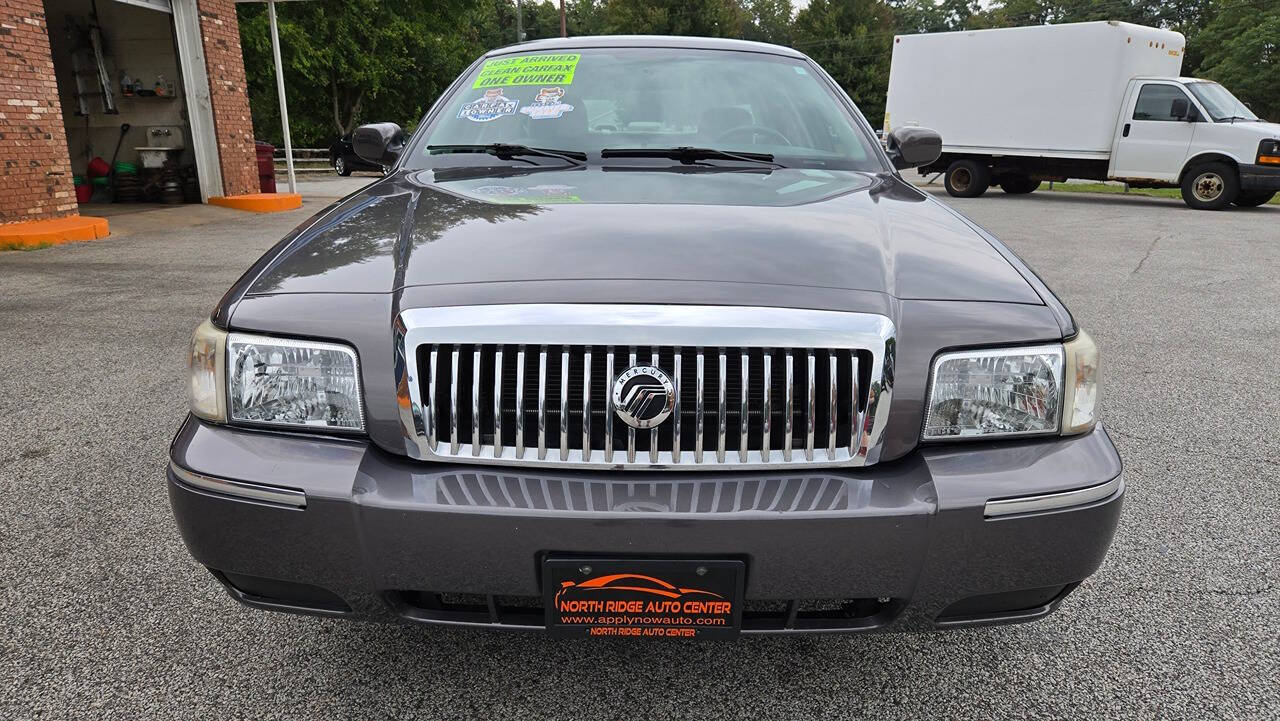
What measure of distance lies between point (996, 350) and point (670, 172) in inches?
48.0

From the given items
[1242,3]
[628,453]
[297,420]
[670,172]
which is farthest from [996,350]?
[1242,3]

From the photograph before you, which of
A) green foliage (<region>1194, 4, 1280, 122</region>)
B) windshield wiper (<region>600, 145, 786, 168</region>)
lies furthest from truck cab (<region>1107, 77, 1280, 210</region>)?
green foliage (<region>1194, 4, 1280, 122</region>)

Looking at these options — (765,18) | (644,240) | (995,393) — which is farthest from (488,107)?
(765,18)

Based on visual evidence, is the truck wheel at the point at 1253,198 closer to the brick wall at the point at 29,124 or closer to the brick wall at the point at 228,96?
the brick wall at the point at 228,96

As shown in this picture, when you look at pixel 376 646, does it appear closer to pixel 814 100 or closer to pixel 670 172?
pixel 670 172

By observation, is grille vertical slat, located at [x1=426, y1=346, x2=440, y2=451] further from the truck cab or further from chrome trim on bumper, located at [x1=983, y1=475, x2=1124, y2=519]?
the truck cab

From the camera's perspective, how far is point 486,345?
5.10 ft

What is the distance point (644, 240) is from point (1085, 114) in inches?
625

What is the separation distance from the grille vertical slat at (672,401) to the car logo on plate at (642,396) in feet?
0.06

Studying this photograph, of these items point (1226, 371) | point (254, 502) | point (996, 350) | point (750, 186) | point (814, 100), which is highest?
point (814, 100)

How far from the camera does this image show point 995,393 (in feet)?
5.37

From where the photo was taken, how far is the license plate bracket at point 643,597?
150cm

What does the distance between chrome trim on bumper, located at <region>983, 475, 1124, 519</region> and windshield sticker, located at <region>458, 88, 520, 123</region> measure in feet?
6.88

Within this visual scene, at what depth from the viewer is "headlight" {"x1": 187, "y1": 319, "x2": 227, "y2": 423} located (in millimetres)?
1666
